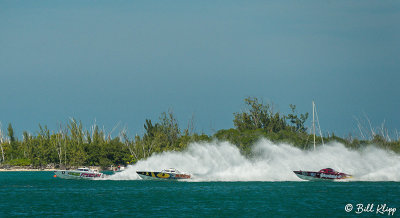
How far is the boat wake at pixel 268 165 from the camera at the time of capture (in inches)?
4124

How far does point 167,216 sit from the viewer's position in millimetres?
55281

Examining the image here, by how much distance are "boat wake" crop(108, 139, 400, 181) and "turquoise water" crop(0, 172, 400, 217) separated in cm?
1661

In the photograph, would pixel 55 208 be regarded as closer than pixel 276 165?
Yes

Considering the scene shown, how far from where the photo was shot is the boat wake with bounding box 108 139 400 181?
10475 cm

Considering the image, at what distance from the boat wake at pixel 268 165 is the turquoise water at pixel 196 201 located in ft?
54.5

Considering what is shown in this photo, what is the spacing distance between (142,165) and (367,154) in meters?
41.3

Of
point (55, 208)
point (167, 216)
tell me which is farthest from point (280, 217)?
point (55, 208)

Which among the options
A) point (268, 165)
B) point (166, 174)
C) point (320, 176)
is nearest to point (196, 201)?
point (166, 174)

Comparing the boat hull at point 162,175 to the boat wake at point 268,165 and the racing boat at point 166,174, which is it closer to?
the racing boat at point 166,174

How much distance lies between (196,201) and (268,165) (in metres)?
40.9

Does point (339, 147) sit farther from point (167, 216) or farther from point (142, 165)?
point (167, 216)

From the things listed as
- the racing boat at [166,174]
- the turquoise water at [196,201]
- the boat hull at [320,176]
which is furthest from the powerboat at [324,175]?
the racing boat at [166,174]
